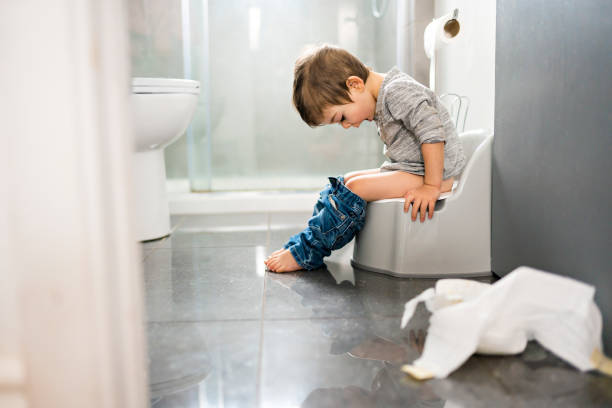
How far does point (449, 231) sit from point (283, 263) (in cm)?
40

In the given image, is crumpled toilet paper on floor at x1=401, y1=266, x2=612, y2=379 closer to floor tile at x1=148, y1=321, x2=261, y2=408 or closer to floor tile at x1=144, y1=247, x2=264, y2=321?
floor tile at x1=148, y1=321, x2=261, y2=408

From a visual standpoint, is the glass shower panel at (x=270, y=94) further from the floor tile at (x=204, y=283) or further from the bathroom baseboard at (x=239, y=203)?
the floor tile at (x=204, y=283)

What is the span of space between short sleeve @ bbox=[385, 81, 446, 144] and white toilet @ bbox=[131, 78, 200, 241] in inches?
29.6

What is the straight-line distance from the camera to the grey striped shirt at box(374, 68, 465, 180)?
3.85 ft

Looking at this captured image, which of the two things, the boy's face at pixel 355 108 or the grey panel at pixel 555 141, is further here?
the boy's face at pixel 355 108

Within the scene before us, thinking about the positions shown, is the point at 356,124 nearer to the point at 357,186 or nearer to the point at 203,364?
the point at 357,186

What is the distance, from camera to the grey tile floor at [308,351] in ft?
2.20

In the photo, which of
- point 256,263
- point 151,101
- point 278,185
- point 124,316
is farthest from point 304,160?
point 124,316

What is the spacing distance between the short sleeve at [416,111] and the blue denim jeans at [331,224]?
203mm

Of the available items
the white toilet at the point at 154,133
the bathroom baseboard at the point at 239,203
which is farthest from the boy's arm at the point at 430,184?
the bathroom baseboard at the point at 239,203

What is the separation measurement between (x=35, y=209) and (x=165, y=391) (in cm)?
36

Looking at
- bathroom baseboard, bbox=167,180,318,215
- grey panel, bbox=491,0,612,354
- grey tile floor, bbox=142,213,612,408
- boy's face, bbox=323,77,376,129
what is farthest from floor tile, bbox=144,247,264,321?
bathroom baseboard, bbox=167,180,318,215

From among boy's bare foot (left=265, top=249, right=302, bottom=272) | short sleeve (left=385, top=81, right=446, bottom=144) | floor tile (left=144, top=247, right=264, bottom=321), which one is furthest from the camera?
boy's bare foot (left=265, top=249, right=302, bottom=272)

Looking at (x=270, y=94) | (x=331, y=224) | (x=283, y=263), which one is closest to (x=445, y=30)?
(x=331, y=224)
